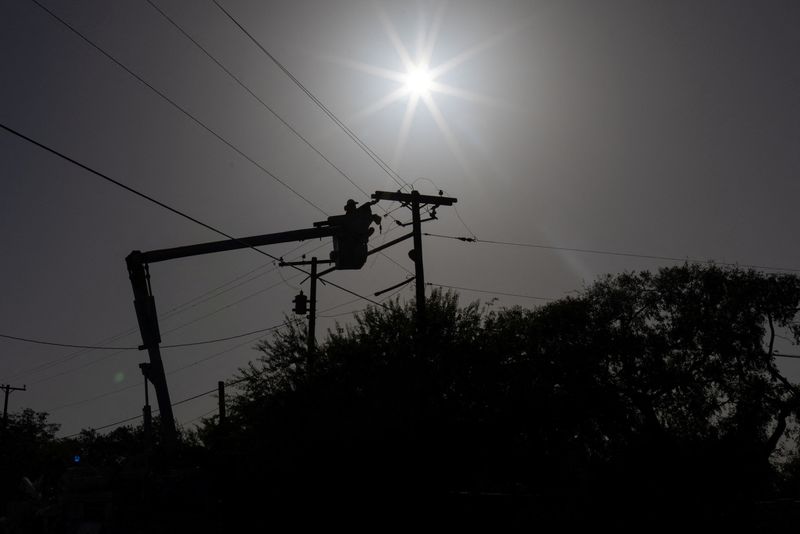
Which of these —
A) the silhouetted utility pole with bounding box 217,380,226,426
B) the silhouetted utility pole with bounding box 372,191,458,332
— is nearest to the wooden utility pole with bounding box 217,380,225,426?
the silhouetted utility pole with bounding box 217,380,226,426

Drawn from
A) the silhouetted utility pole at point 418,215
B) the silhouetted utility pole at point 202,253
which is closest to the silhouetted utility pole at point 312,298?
the silhouetted utility pole at point 418,215

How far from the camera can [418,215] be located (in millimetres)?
22875

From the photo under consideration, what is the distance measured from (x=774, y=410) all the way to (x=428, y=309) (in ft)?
66.8

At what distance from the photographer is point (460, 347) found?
Result: 2197cm

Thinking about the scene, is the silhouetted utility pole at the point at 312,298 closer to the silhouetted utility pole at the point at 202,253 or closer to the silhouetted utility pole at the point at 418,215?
the silhouetted utility pole at the point at 418,215

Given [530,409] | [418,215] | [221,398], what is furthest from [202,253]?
[221,398]

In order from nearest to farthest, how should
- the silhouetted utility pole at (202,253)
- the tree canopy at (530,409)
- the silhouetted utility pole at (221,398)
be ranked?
the silhouetted utility pole at (202,253), the tree canopy at (530,409), the silhouetted utility pole at (221,398)

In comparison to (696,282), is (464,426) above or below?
below

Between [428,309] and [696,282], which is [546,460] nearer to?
[428,309]

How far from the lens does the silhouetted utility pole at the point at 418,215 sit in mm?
21453

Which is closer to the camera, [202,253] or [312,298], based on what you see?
[202,253]

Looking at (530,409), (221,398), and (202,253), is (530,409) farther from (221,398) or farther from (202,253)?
(221,398)

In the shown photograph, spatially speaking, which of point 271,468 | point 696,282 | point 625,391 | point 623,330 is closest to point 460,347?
point 271,468

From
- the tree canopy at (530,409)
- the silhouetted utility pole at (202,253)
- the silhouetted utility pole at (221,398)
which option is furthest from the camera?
the silhouetted utility pole at (221,398)
